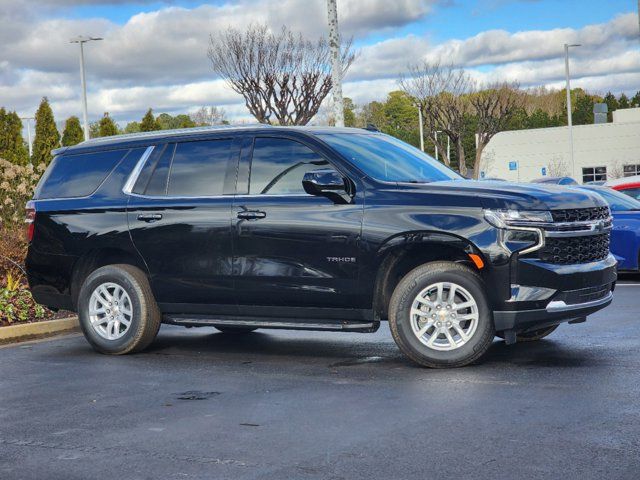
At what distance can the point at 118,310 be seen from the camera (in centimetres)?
945

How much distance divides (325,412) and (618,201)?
32.1ft

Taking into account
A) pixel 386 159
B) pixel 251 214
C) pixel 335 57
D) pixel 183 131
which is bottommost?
pixel 251 214

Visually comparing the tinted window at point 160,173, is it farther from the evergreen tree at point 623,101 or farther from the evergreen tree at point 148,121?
the evergreen tree at point 623,101

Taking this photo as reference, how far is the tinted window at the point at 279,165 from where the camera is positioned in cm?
855

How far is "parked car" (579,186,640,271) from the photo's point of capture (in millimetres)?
14812

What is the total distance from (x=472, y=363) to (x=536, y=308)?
71 cm

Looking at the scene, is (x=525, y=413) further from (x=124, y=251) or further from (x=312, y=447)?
(x=124, y=251)

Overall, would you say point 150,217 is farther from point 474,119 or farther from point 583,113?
point 583,113

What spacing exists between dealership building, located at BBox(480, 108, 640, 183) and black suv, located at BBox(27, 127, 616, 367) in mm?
62780

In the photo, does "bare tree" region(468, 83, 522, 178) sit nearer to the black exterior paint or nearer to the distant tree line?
the distant tree line

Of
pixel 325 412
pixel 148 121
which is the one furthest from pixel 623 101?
pixel 325 412

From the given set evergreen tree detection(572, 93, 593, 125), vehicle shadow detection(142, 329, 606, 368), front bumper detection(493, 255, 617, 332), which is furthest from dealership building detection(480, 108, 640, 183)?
front bumper detection(493, 255, 617, 332)

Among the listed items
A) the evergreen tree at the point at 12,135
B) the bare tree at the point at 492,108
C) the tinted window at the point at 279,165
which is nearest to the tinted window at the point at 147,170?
the tinted window at the point at 279,165

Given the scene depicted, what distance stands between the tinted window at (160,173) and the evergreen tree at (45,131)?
3353 centimetres
